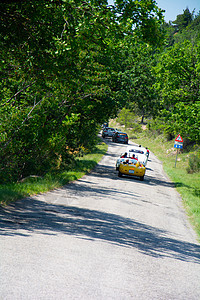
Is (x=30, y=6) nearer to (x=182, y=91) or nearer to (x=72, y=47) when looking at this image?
(x=72, y=47)

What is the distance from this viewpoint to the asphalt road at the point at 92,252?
4.42 metres

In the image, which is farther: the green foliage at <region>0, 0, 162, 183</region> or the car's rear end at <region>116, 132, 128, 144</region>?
the car's rear end at <region>116, 132, 128, 144</region>

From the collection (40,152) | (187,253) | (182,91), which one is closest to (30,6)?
(187,253)

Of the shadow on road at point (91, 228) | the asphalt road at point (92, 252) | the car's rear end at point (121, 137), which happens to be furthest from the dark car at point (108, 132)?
the shadow on road at point (91, 228)

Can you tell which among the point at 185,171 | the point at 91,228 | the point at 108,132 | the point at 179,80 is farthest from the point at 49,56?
the point at 108,132

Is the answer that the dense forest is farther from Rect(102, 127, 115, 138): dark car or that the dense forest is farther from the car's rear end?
Rect(102, 127, 115, 138): dark car

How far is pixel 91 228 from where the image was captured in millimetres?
8555

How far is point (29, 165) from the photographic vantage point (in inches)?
651

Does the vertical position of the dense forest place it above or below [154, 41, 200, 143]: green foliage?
below

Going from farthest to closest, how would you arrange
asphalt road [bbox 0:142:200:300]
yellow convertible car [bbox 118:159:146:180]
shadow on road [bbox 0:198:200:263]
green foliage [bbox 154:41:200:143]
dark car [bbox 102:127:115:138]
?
dark car [bbox 102:127:115:138]
yellow convertible car [bbox 118:159:146:180]
green foliage [bbox 154:41:200:143]
shadow on road [bbox 0:198:200:263]
asphalt road [bbox 0:142:200:300]

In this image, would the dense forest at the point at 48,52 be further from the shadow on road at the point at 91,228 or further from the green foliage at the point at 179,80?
the green foliage at the point at 179,80

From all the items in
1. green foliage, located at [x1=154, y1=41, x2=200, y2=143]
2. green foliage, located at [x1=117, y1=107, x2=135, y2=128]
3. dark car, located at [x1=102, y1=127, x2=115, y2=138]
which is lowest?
dark car, located at [x1=102, y1=127, x2=115, y2=138]


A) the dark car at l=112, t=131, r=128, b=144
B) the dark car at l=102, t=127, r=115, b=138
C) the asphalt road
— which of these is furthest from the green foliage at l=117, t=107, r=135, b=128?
the asphalt road

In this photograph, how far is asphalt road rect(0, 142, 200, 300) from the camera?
14.5 ft
